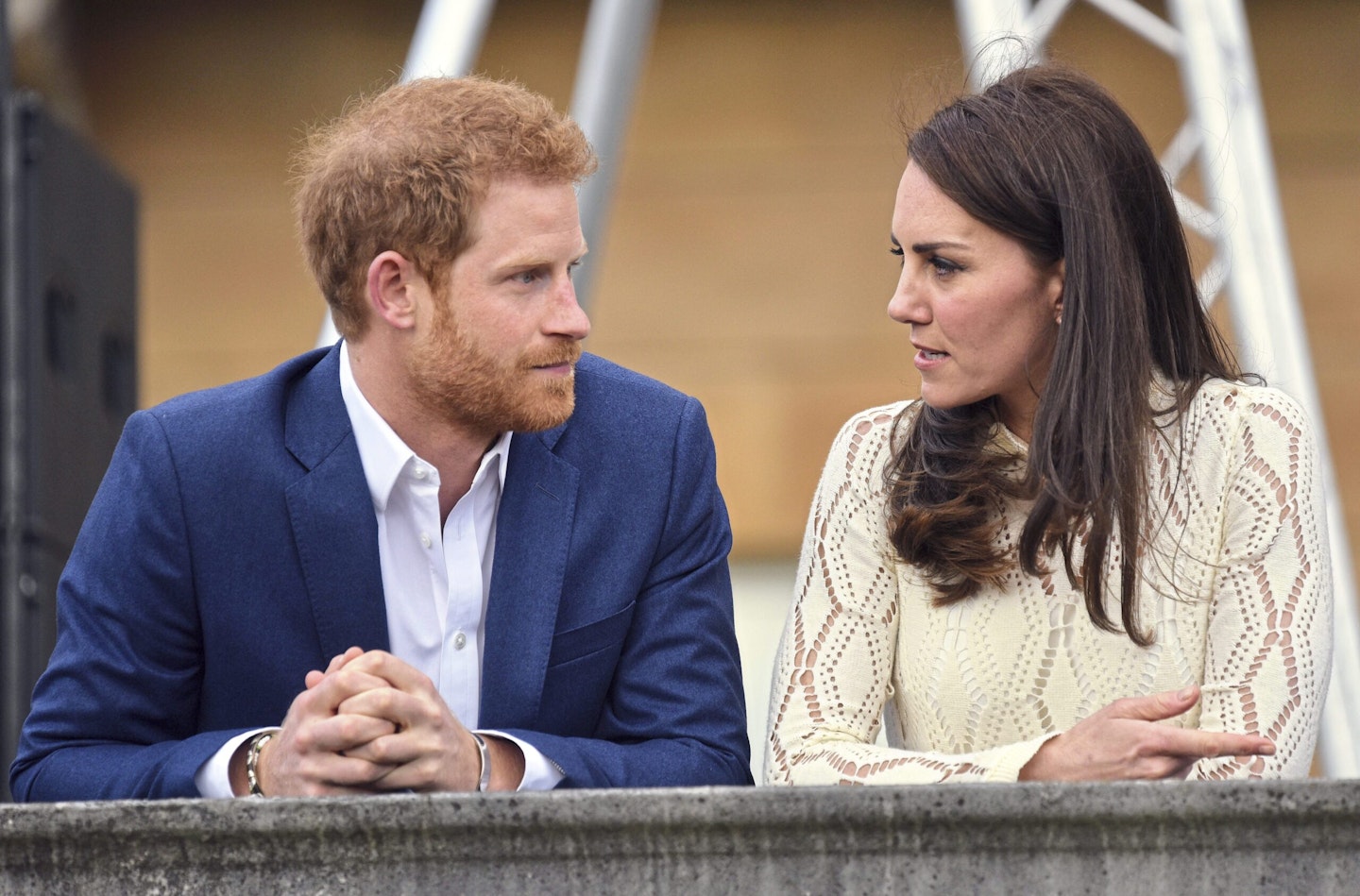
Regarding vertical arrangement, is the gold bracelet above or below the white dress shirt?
below

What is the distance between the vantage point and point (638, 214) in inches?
269

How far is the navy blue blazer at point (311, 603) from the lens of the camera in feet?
6.09

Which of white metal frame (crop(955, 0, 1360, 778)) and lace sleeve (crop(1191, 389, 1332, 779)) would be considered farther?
white metal frame (crop(955, 0, 1360, 778))

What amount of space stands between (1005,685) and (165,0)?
5681 millimetres

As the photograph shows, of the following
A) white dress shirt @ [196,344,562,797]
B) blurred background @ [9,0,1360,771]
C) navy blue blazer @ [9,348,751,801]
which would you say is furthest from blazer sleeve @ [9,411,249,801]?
blurred background @ [9,0,1360,771]

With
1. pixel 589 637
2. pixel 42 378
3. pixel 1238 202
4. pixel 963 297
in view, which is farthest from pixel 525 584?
pixel 1238 202

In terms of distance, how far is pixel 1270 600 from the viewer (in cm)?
185

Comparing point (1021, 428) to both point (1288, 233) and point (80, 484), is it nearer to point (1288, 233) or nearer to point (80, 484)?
point (80, 484)

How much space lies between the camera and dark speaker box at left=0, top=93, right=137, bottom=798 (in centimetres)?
331

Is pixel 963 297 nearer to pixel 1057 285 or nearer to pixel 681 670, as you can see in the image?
pixel 1057 285

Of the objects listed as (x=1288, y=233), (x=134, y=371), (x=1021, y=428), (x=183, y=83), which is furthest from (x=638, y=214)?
(x=1021, y=428)

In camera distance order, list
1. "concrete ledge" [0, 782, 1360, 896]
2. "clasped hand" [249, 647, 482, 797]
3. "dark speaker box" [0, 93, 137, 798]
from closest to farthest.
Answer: "concrete ledge" [0, 782, 1360, 896] → "clasped hand" [249, 647, 482, 797] → "dark speaker box" [0, 93, 137, 798]

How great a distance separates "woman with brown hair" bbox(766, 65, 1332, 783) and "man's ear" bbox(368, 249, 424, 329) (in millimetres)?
520

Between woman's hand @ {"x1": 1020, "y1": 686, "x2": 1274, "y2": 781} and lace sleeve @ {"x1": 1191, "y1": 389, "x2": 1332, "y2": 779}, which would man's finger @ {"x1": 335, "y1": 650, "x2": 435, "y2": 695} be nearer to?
woman's hand @ {"x1": 1020, "y1": 686, "x2": 1274, "y2": 781}
